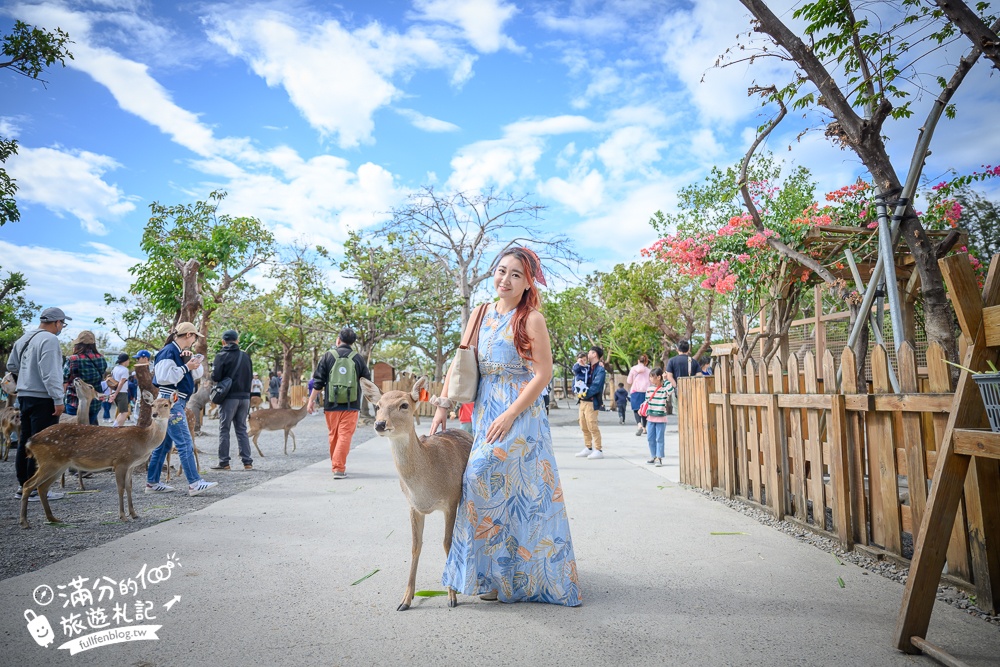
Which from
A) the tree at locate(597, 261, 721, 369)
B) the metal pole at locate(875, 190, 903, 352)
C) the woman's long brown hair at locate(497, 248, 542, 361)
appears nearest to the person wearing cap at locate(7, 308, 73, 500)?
the woman's long brown hair at locate(497, 248, 542, 361)

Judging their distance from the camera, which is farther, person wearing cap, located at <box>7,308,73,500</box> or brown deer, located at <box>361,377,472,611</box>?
person wearing cap, located at <box>7,308,73,500</box>

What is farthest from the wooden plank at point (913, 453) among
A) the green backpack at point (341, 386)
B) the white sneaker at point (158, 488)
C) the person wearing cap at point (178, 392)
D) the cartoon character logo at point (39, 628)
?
the white sneaker at point (158, 488)

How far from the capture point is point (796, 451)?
16.4ft

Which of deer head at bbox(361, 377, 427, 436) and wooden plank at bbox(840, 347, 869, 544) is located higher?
deer head at bbox(361, 377, 427, 436)

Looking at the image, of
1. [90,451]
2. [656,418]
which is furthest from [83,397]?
[656,418]

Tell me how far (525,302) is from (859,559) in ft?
10.2

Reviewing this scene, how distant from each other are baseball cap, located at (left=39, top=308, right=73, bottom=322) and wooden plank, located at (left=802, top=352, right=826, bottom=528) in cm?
770

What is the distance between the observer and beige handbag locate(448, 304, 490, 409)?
345cm

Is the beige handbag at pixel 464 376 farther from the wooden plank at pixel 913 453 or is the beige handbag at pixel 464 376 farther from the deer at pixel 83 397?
the deer at pixel 83 397

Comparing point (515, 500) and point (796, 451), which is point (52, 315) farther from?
point (796, 451)

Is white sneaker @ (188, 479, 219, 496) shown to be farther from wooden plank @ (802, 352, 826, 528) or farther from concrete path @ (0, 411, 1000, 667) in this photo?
wooden plank @ (802, 352, 826, 528)

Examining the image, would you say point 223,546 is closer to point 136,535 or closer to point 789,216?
point 136,535

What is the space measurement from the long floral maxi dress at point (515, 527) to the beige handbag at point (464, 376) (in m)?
0.26

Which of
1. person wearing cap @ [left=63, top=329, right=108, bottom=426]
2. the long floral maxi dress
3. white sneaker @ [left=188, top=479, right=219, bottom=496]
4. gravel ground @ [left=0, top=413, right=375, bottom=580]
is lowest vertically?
gravel ground @ [left=0, top=413, right=375, bottom=580]
